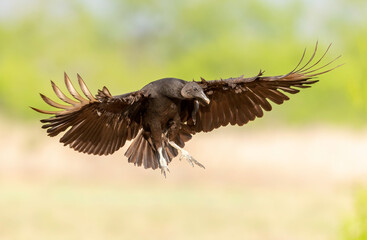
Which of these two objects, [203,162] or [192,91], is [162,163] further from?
[203,162]

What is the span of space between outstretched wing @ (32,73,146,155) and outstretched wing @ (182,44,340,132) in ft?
1.02

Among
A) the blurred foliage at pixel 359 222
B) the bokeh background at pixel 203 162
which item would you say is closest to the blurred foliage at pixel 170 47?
the bokeh background at pixel 203 162

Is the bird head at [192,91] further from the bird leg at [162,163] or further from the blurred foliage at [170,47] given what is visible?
the blurred foliage at [170,47]

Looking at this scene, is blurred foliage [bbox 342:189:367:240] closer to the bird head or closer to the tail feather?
the tail feather

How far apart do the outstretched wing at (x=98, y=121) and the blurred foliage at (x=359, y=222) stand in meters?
7.31

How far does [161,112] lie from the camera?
4.02m

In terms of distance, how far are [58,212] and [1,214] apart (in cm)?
161

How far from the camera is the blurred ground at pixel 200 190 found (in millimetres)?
20062

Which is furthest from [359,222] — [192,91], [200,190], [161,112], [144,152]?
[200,190]

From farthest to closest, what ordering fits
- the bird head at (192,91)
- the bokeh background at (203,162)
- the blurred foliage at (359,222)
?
1. the bokeh background at (203,162)
2. the blurred foliage at (359,222)
3. the bird head at (192,91)

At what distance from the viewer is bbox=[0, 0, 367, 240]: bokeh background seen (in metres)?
19.9

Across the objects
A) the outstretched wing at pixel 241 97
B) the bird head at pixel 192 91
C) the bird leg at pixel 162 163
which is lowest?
the bird leg at pixel 162 163

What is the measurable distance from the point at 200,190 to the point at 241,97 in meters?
23.1

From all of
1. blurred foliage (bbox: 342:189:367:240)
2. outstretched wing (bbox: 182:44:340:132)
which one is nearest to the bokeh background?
blurred foliage (bbox: 342:189:367:240)
